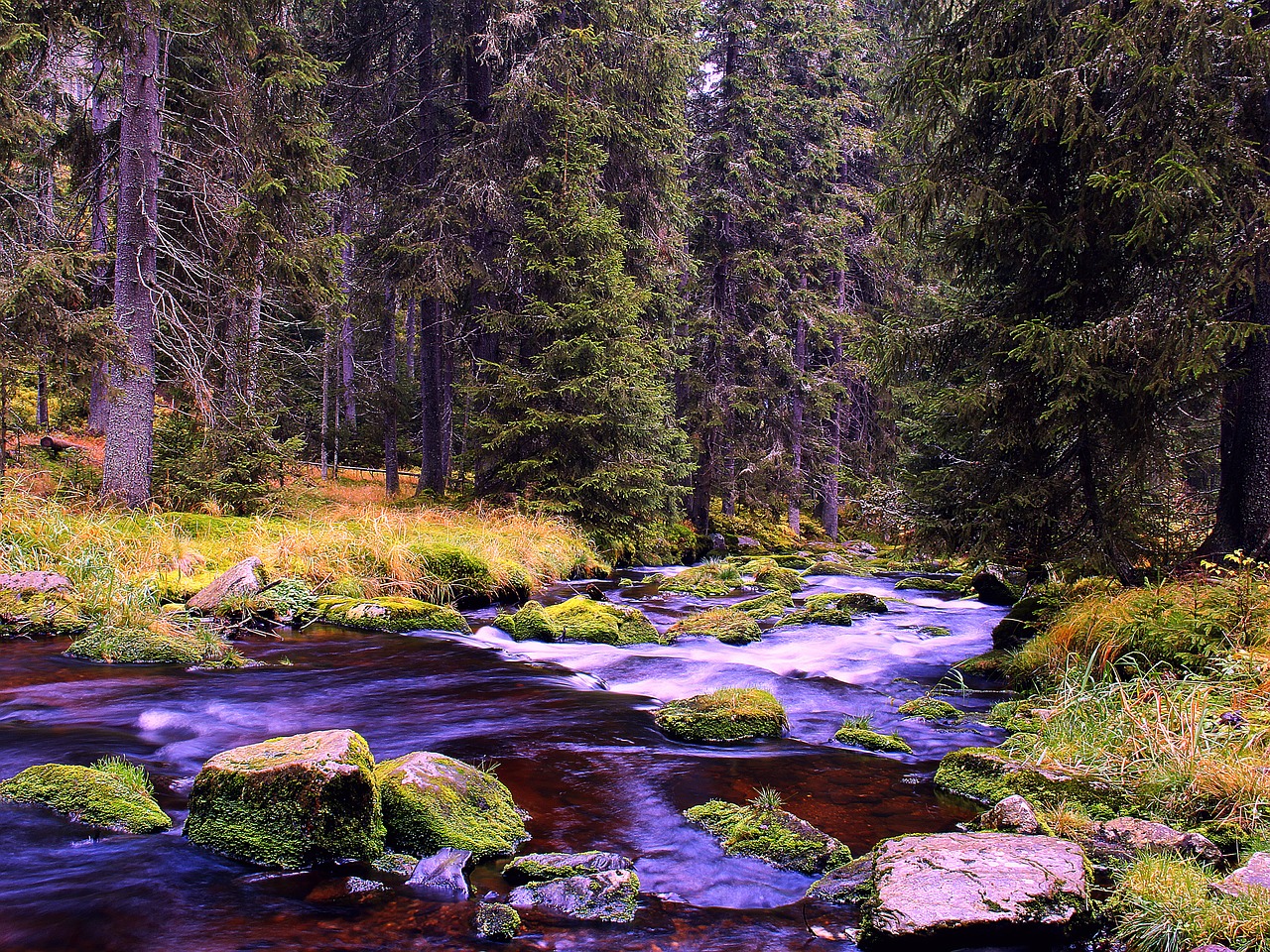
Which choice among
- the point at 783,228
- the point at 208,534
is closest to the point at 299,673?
the point at 208,534

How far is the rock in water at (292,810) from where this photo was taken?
3.81 meters

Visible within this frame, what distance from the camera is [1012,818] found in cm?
419

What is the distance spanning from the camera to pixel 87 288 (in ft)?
41.9

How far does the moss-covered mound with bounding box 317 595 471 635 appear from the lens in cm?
932

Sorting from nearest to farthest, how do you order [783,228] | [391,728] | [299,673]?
[391,728], [299,673], [783,228]

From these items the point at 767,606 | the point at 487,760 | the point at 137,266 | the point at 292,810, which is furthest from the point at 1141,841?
the point at 137,266

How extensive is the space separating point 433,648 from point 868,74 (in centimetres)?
2369

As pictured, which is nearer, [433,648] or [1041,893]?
[1041,893]

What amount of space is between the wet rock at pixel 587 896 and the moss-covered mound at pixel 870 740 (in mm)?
2851

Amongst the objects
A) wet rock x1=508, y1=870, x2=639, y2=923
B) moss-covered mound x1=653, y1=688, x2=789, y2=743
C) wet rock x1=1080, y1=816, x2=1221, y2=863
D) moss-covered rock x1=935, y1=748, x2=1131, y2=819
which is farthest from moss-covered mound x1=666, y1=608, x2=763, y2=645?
wet rock x1=508, y1=870, x2=639, y2=923

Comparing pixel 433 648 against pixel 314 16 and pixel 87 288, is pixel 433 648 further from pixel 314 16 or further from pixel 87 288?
pixel 314 16

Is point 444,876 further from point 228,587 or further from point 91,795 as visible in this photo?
point 228,587

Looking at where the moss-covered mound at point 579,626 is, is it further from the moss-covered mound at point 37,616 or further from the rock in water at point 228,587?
the moss-covered mound at point 37,616

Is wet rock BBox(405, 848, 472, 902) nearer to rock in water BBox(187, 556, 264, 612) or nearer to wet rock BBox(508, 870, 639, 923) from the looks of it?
A: wet rock BBox(508, 870, 639, 923)
